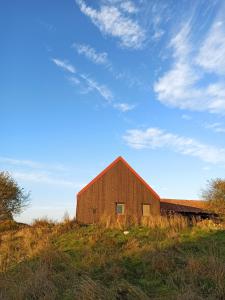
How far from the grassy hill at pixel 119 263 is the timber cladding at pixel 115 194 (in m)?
17.5

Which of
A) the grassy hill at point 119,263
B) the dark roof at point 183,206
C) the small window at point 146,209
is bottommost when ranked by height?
the grassy hill at point 119,263

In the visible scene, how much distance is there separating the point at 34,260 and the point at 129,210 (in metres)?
25.8

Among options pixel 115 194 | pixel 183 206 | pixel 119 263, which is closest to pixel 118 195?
pixel 115 194

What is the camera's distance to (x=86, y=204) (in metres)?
41.7

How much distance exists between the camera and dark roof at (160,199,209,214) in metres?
49.8

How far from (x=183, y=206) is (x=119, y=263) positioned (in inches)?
1518

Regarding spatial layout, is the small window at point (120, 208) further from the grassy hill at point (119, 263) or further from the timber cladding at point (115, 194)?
the grassy hill at point (119, 263)

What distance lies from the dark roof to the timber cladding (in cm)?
698

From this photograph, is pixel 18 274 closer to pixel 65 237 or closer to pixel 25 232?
pixel 65 237

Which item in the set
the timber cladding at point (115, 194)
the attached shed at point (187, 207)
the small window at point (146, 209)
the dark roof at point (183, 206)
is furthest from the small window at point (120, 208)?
the dark roof at point (183, 206)

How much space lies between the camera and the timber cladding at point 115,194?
4172cm

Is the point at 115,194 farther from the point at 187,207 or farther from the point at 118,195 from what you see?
the point at 187,207

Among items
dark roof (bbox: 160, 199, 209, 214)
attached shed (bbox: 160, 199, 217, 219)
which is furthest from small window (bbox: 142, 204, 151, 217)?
dark roof (bbox: 160, 199, 209, 214)

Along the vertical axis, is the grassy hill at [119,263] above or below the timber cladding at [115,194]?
below
